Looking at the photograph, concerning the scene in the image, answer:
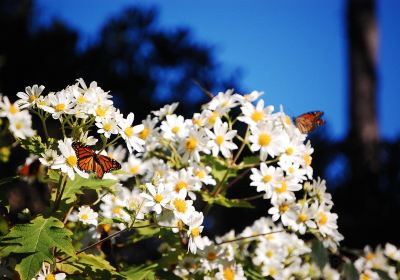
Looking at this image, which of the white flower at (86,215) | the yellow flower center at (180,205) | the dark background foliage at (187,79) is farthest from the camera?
the dark background foliage at (187,79)

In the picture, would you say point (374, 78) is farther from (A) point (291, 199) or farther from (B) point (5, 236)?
(B) point (5, 236)

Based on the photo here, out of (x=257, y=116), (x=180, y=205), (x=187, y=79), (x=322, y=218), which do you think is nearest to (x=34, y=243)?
(x=180, y=205)

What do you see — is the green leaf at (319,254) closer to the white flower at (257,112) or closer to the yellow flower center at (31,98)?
the white flower at (257,112)

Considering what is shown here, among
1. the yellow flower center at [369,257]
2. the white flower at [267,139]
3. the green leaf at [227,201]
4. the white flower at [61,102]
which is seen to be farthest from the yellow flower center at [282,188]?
the yellow flower center at [369,257]

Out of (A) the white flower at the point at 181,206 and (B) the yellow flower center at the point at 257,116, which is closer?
(A) the white flower at the point at 181,206

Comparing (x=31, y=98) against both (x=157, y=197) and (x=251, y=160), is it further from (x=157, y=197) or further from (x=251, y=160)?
(x=251, y=160)

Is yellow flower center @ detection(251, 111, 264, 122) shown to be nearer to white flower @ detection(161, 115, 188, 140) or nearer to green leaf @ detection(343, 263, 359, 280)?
white flower @ detection(161, 115, 188, 140)
